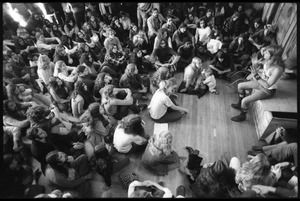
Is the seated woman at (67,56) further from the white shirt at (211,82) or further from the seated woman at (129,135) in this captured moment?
the white shirt at (211,82)

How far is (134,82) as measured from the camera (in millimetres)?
4949

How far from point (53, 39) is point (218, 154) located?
4.99 meters

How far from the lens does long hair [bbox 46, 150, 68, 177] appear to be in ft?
9.99

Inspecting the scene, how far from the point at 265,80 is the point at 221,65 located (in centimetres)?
135

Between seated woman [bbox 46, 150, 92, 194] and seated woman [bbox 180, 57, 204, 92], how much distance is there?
8.95ft

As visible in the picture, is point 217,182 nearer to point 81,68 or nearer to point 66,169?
point 66,169

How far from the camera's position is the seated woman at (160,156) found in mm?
3377

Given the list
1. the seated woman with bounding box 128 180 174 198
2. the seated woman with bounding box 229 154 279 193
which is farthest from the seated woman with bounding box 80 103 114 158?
the seated woman with bounding box 229 154 279 193

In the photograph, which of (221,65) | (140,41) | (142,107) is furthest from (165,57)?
(142,107)

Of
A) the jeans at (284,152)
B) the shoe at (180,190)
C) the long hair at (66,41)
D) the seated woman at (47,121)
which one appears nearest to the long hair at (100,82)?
the seated woman at (47,121)

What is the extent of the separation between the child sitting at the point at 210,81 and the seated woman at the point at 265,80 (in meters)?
0.57


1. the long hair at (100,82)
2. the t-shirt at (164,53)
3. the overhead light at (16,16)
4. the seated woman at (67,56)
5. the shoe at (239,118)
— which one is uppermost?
the overhead light at (16,16)

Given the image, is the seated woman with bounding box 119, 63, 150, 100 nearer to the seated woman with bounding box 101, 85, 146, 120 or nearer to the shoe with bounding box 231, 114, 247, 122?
the seated woman with bounding box 101, 85, 146, 120

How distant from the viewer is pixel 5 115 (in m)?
3.93
